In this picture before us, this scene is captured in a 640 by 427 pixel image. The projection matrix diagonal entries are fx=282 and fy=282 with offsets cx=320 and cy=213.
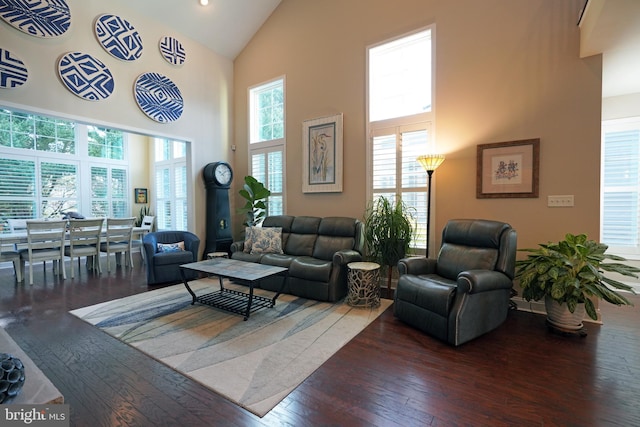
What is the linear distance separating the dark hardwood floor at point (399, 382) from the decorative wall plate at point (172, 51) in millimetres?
4498

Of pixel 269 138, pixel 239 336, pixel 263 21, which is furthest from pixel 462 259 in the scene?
pixel 263 21

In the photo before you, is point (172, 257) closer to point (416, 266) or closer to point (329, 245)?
point (329, 245)

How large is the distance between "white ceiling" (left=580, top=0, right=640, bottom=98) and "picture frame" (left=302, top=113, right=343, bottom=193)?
2.99 m

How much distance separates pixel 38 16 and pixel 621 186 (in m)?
8.26

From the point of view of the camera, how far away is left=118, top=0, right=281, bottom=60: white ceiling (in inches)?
189

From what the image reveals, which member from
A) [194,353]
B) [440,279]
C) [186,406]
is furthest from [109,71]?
[440,279]

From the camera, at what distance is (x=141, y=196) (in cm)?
827

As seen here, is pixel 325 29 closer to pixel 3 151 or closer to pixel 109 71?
pixel 109 71

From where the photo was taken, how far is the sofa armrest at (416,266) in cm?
317

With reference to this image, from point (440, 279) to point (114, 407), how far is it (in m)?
2.95

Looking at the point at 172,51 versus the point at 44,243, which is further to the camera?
the point at 172,51

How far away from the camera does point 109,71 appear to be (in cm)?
443

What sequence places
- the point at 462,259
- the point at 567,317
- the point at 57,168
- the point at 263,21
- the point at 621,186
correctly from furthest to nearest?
the point at 57,168 → the point at 263,21 → the point at 621,186 → the point at 462,259 → the point at 567,317

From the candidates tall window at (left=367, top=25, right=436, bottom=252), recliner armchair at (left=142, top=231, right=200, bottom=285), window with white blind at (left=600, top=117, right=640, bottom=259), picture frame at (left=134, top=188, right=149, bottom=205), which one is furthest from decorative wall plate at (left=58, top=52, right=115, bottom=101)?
window with white blind at (left=600, top=117, right=640, bottom=259)
